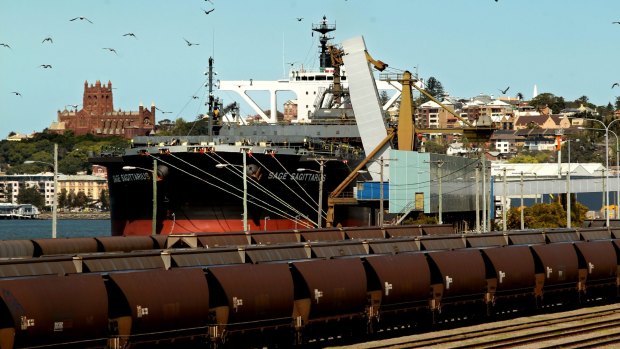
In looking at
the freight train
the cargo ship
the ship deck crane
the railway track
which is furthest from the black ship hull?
the railway track

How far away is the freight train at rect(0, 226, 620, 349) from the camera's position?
26.1 m

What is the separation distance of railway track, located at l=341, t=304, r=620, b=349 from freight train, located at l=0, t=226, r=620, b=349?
91 centimetres

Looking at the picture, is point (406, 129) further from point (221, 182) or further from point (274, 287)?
point (274, 287)

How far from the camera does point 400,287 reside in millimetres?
37562

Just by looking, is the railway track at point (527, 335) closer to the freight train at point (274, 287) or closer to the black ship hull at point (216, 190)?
the freight train at point (274, 287)

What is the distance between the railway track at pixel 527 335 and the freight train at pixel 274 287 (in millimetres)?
914

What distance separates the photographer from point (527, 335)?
1447 inches

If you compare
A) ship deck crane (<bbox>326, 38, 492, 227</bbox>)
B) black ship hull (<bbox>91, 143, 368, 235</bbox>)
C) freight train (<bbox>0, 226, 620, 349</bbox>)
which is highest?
ship deck crane (<bbox>326, 38, 492, 227</bbox>)

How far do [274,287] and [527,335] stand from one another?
9.33 metres

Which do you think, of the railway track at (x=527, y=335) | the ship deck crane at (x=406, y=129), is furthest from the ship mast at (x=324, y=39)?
the railway track at (x=527, y=335)

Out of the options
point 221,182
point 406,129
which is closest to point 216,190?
point 221,182

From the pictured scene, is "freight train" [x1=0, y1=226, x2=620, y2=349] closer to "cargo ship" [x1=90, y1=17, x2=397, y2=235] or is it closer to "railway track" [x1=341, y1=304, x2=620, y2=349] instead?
"railway track" [x1=341, y1=304, x2=620, y2=349]

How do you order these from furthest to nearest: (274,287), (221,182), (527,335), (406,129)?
1. (406,129)
2. (221,182)
3. (527,335)
4. (274,287)

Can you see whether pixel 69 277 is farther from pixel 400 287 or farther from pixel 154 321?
pixel 400 287
